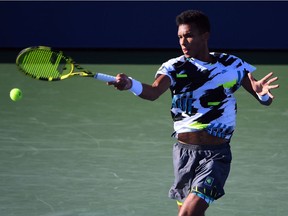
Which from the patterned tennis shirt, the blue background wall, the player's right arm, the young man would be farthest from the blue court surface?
the blue background wall

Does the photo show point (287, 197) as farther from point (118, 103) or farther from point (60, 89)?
point (60, 89)

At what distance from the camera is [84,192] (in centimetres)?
748

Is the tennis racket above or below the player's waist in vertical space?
above

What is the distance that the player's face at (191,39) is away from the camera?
567 cm

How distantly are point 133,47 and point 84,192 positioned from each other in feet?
28.1

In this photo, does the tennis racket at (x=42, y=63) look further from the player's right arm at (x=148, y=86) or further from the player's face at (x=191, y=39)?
the player's face at (x=191, y=39)

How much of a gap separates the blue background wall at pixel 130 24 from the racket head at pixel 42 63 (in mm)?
9858

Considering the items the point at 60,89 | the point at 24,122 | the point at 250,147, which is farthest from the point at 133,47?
the point at 250,147

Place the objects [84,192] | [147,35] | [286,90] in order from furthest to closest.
→ [147,35]
[286,90]
[84,192]

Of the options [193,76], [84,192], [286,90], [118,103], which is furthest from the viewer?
[286,90]

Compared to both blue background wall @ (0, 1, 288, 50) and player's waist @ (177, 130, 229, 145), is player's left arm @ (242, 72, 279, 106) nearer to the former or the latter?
player's waist @ (177, 130, 229, 145)

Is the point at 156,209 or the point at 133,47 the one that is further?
the point at 133,47

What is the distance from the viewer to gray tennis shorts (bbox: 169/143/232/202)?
562cm

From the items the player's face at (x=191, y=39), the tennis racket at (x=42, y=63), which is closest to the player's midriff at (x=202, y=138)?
the player's face at (x=191, y=39)
